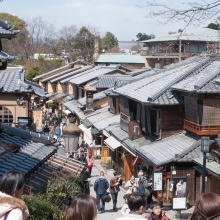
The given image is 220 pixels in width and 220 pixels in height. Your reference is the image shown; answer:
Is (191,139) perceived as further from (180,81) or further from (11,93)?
(11,93)

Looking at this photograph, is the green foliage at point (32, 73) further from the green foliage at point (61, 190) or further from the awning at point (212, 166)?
the green foliage at point (61, 190)

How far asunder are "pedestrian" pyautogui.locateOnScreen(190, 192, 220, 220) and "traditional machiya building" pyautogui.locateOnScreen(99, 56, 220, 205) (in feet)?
32.0

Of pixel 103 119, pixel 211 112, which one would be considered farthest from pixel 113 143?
pixel 211 112

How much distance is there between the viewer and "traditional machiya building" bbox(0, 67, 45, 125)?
1662cm

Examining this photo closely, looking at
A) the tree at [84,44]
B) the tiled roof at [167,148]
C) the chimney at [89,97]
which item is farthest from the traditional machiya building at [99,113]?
the tree at [84,44]

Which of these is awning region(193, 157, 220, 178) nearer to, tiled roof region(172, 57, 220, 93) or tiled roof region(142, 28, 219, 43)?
tiled roof region(172, 57, 220, 93)

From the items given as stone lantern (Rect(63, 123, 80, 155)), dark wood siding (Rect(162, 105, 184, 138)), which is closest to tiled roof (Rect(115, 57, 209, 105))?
dark wood siding (Rect(162, 105, 184, 138))

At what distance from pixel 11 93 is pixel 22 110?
1023 millimetres

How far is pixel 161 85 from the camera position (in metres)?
18.8

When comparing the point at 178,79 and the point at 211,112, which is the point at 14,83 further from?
the point at 211,112

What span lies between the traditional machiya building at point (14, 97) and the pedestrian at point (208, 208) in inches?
530

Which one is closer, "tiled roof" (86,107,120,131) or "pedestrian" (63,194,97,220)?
"pedestrian" (63,194,97,220)

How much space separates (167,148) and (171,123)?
5.36 feet

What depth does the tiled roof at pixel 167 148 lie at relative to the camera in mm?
15617
